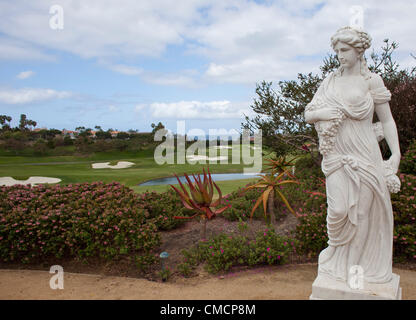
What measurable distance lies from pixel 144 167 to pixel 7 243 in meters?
14.1

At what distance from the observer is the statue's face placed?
9.00 feet

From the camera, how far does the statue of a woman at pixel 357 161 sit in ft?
9.03

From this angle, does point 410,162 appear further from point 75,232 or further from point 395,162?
point 75,232

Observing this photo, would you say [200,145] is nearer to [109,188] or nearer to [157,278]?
[109,188]

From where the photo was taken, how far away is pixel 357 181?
2.75 m

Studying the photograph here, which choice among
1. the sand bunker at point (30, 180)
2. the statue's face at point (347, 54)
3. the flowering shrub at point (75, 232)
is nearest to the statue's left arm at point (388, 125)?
the statue's face at point (347, 54)

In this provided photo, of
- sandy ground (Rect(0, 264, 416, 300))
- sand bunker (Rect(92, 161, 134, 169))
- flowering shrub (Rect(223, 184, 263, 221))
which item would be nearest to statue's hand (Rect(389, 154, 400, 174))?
sandy ground (Rect(0, 264, 416, 300))

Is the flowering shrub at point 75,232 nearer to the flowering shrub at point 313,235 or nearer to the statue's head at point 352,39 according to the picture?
the flowering shrub at point 313,235

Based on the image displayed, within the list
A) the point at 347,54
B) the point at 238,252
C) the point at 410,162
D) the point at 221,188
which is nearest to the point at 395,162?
the point at 347,54

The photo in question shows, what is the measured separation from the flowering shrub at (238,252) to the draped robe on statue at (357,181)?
182 centimetres

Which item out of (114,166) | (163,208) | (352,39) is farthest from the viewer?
(114,166)

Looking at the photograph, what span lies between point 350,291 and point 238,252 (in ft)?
6.88

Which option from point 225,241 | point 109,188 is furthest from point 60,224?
point 225,241

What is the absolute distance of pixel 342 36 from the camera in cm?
271
